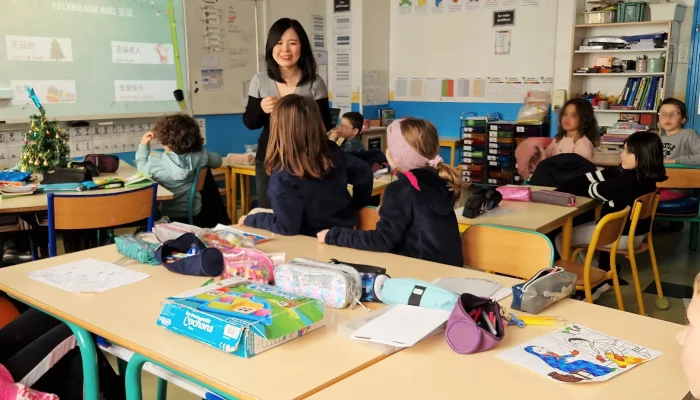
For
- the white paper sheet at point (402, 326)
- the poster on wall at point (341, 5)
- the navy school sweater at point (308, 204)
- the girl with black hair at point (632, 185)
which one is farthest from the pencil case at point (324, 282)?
the poster on wall at point (341, 5)

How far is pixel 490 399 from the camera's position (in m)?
1.09

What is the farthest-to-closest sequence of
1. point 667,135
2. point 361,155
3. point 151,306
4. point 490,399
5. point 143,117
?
point 143,117 → point 667,135 → point 361,155 → point 151,306 → point 490,399

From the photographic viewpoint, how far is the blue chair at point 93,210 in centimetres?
277

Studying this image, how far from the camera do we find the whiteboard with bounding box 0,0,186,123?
462 cm

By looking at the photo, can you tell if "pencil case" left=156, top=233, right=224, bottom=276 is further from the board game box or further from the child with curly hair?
the child with curly hair

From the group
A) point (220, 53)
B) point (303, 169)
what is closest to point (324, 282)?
point (303, 169)

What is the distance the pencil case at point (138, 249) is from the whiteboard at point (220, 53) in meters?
4.04

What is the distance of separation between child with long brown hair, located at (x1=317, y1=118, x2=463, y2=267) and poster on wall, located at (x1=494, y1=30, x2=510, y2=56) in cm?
495

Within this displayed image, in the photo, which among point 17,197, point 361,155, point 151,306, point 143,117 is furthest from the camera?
point 143,117

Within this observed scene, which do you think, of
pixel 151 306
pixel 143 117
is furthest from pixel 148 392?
pixel 143 117

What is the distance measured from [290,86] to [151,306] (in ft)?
5.92

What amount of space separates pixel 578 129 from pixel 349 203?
2.49 metres

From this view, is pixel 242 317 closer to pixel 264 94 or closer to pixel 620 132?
pixel 264 94

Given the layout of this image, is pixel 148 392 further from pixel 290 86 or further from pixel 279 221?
pixel 290 86
